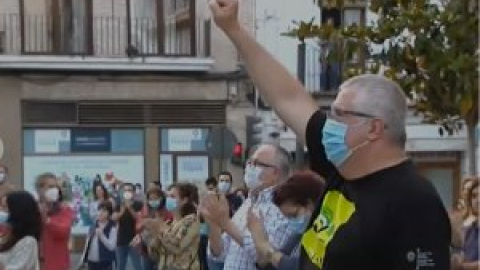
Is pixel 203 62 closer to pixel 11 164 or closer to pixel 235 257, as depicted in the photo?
pixel 11 164

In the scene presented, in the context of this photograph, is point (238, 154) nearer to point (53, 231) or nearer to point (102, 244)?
point (102, 244)

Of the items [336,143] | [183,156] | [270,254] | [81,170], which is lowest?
[81,170]

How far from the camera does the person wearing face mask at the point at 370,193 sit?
3881 mm

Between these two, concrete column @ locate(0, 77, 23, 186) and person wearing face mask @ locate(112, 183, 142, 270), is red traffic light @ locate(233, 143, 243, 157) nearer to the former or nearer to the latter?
concrete column @ locate(0, 77, 23, 186)

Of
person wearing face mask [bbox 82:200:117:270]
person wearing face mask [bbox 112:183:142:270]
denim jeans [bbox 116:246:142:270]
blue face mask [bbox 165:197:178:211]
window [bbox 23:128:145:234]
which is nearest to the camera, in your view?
blue face mask [bbox 165:197:178:211]

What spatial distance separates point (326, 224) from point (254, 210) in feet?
10.4

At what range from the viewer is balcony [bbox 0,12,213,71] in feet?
95.4

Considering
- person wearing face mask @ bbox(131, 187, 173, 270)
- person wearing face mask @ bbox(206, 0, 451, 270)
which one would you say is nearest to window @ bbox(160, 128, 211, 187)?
person wearing face mask @ bbox(131, 187, 173, 270)

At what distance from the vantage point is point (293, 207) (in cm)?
695

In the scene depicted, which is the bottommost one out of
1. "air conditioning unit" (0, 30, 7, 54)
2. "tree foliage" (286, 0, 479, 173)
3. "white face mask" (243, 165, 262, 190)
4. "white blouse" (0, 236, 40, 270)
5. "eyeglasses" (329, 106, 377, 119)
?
"white blouse" (0, 236, 40, 270)

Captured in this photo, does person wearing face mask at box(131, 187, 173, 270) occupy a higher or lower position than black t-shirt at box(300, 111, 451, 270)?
lower

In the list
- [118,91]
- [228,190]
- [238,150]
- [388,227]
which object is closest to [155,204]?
[228,190]

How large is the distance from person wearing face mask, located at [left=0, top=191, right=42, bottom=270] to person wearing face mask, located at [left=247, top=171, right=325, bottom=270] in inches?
74.9

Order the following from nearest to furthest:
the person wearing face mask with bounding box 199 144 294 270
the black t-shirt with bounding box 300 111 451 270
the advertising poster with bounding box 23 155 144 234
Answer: the black t-shirt with bounding box 300 111 451 270 → the person wearing face mask with bounding box 199 144 294 270 → the advertising poster with bounding box 23 155 144 234
